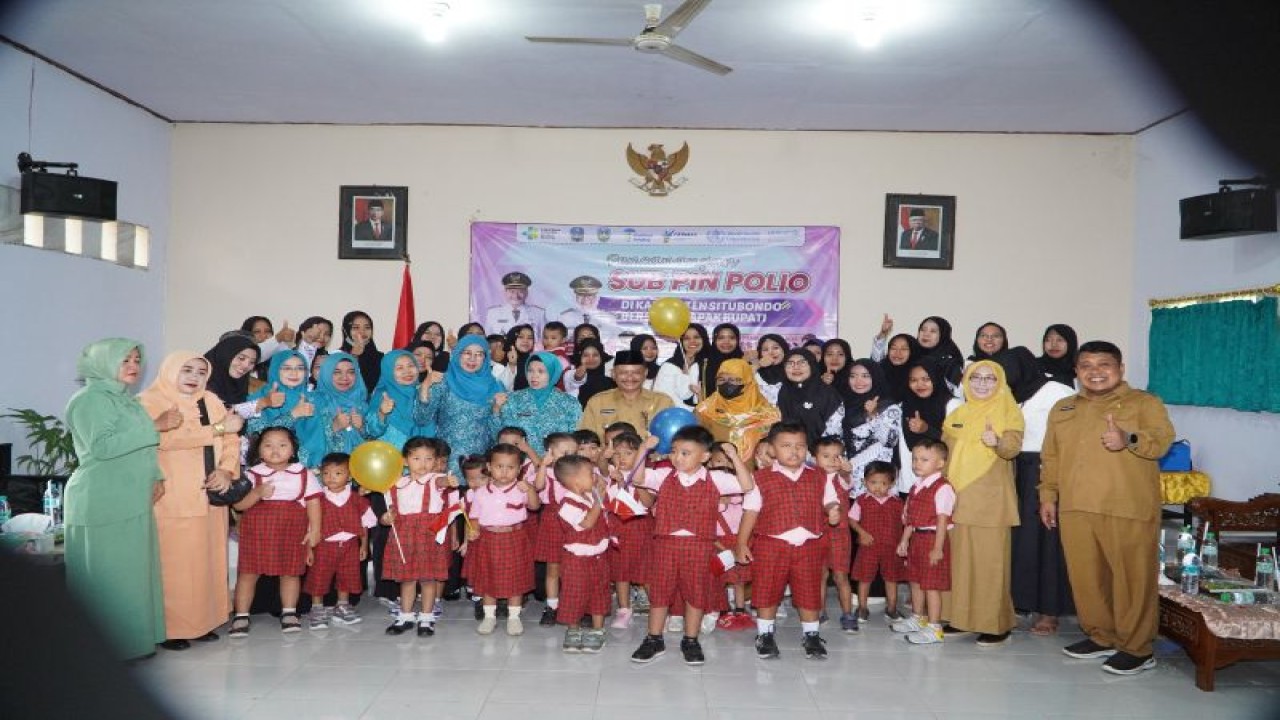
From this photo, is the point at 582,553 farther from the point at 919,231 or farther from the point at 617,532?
the point at 919,231

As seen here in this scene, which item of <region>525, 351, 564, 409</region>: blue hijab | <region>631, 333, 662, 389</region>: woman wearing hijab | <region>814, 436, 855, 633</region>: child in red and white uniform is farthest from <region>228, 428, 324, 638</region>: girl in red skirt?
<region>814, 436, 855, 633</region>: child in red and white uniform

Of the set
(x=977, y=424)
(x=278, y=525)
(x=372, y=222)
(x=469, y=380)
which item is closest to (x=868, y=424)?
(x=977, y=424)

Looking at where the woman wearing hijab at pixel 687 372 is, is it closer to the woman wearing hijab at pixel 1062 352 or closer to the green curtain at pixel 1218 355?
the woman wearing hijab at pixel 1062 352

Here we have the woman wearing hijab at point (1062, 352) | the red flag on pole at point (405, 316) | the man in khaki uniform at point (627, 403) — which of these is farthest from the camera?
the red flag on pole at point (405, 316)

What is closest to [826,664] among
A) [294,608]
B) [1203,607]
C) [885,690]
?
[885,690]

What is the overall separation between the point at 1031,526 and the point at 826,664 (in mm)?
1365

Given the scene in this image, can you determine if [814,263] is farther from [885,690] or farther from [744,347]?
[885,690]

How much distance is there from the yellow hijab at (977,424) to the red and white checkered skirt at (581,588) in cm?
173

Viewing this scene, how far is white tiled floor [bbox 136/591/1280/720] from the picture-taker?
11.3ft

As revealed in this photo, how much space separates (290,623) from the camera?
4348 mm

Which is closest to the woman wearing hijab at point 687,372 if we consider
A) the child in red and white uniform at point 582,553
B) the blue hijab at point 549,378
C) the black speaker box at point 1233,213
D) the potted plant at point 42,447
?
the blue hijab at point 549,378

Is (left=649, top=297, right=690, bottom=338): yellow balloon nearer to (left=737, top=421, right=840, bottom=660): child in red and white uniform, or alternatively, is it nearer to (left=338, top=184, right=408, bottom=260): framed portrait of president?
(left=737, top=421, right=840, bottom=660): child in red and white uniform

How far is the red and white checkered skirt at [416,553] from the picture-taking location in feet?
14.2

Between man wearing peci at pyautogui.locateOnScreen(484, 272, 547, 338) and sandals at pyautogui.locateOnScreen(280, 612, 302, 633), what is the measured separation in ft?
12.5
